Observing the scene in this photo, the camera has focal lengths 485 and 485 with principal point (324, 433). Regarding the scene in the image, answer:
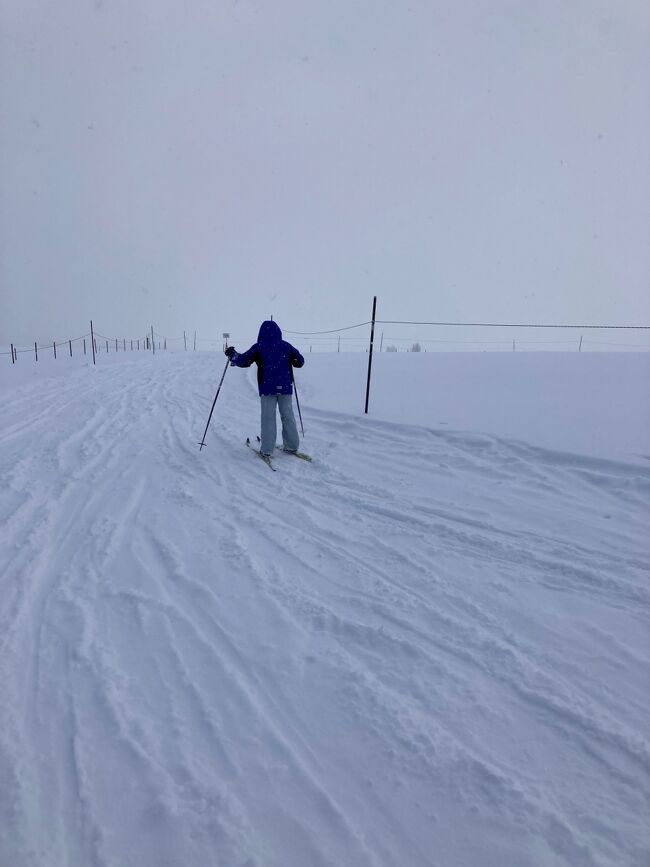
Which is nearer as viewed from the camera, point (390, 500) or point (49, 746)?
point (49, 746)

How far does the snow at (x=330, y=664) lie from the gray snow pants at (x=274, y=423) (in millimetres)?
794

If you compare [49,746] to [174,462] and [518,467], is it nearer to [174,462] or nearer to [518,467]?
[174,462]

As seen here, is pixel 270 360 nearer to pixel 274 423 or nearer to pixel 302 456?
pixel 274 423

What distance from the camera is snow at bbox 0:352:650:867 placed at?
73.5 inches

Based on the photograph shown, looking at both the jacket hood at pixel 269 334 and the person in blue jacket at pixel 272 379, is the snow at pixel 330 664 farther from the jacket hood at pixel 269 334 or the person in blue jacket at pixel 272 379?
the jacket hood at pixel 269 334

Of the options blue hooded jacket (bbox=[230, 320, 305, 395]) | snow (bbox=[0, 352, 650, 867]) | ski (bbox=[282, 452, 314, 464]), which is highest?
blue hooded jacket (bbox=[230, 320, 305, 395])

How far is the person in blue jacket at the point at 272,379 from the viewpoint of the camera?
22.9 feet

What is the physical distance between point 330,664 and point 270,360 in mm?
5050

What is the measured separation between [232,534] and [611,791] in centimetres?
321

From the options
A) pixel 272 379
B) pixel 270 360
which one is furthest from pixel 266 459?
pixel 270 360

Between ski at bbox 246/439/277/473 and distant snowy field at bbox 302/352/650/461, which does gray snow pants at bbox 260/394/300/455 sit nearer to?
ski at bbox 246/439/277/473

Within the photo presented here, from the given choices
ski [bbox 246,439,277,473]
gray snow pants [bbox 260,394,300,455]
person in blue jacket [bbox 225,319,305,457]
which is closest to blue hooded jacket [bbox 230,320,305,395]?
person in blue jacket [bbox 225,319,305,457]

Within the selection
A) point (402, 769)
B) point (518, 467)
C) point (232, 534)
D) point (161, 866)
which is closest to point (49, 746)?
point (161, 866)

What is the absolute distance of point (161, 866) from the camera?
5.70 feet
